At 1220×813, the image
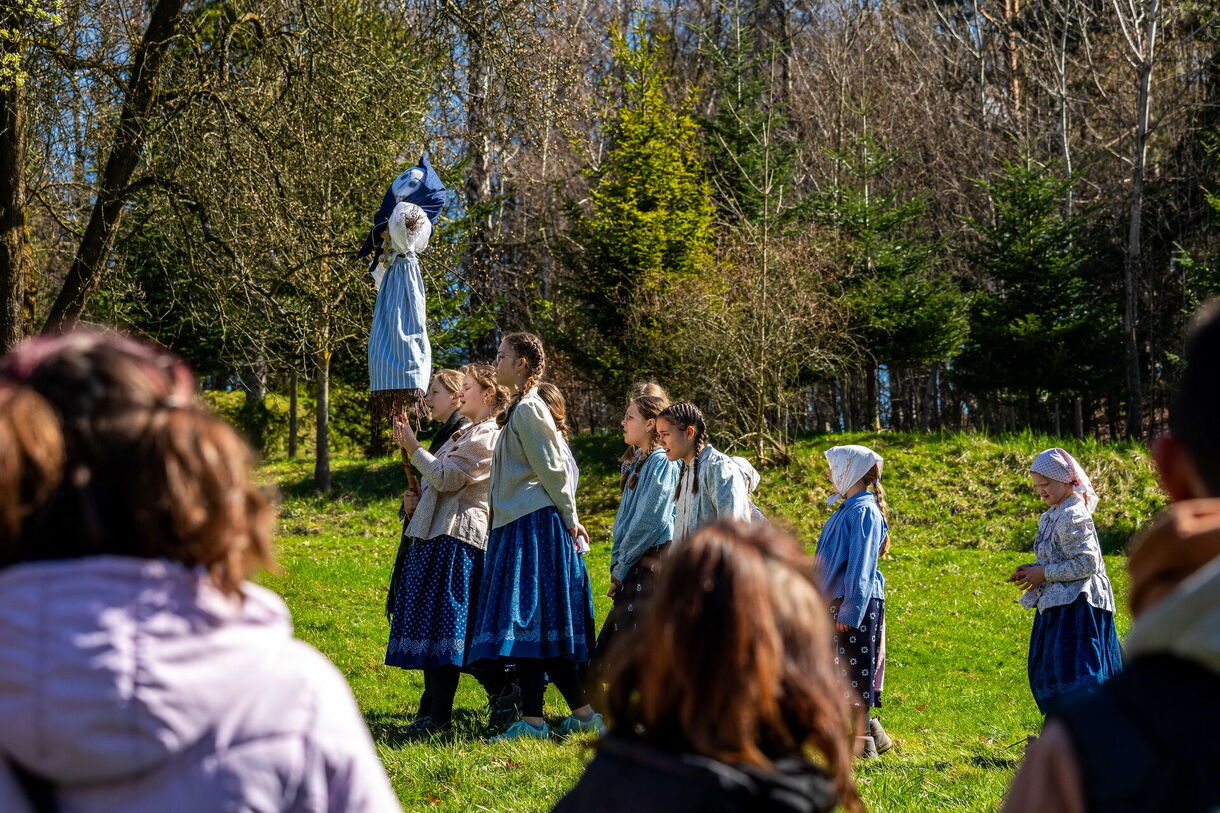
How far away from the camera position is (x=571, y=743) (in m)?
6.61

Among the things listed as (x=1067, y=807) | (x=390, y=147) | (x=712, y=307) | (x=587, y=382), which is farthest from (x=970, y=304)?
(x=1067, y=807)

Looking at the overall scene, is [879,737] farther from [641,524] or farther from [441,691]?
[441,691]

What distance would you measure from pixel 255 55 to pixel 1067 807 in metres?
12.0

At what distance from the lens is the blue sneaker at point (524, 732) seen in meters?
6.73

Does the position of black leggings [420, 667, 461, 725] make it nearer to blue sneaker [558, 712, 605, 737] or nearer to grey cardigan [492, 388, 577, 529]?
blue sneaker [558, 712, 605, 737]

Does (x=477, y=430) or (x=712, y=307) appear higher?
(x=712, y=307)

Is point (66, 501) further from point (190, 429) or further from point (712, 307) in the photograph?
point (712, 307)

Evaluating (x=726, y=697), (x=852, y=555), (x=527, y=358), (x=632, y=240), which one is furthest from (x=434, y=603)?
(x=632, y=240)

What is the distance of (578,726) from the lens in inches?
276

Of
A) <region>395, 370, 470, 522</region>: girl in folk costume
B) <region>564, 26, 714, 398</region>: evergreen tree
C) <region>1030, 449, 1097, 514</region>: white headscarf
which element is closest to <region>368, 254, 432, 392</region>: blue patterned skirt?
<region>395, 370, 470, 522</region>: girl in folk costume

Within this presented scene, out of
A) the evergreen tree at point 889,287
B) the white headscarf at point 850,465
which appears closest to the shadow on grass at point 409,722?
the white headscarf at point 850,465

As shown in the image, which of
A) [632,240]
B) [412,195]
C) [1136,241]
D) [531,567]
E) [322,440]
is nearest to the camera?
[531,567]

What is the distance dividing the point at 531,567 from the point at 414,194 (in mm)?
2415

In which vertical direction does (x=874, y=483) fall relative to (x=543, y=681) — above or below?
above
